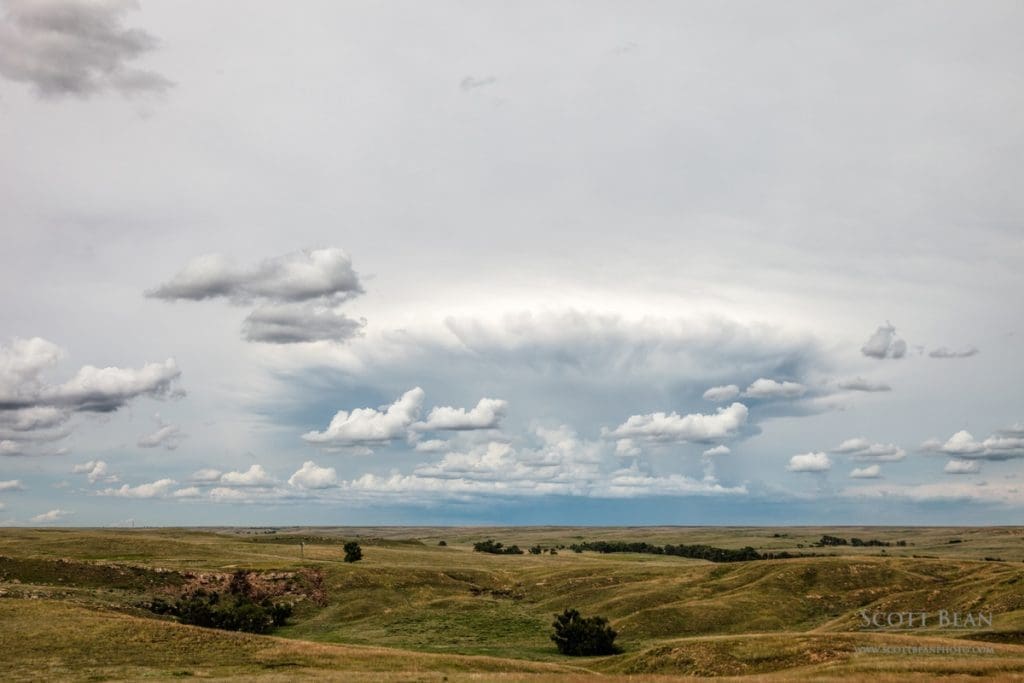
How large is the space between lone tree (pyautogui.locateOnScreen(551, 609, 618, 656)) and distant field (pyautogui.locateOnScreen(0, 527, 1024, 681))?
2.53 m

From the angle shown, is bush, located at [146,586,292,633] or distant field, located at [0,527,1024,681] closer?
distant field, located at [0,527,1024,681]

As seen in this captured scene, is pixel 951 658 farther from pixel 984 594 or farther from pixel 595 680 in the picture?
pixel 984 594

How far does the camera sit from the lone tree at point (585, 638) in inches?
2953

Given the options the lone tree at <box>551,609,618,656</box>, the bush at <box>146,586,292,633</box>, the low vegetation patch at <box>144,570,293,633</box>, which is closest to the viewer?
the lone tree at <box>551,609,618,656</box>

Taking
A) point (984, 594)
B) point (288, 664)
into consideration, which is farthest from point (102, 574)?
point (984, 594)

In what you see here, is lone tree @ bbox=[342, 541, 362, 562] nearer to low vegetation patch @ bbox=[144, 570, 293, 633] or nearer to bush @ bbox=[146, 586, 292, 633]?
low vegetation patch @ bbox=[144, 570, 293, 633]

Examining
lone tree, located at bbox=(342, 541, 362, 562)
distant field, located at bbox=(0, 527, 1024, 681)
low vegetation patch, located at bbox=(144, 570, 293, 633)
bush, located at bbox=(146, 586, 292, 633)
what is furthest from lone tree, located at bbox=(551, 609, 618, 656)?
lone tree, located at bbox=(342, 541, 362, 562)

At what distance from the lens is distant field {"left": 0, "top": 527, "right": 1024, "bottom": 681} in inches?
1880

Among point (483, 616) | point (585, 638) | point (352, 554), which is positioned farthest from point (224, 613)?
point (352, 554)

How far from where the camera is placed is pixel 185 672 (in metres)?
44.4

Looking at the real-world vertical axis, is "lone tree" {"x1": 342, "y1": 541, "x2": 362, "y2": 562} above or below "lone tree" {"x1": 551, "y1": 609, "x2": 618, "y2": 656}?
above

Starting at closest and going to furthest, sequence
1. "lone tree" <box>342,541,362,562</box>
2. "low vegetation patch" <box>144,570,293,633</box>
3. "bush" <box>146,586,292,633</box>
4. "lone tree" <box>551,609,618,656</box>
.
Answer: "lone tree" <box>551,609,618,656</box> → "bush" <box>146,586,292,633</box> → "low vegetation patch" <box>144,570,293,633</box> → "lone tree" <box>342,541,362,562</box>

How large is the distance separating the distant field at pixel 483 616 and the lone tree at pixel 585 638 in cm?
253

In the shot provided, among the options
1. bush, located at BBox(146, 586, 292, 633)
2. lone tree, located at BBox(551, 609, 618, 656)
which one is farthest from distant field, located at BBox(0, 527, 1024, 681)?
bush, located at BBox(146, 586, 292, 633)
